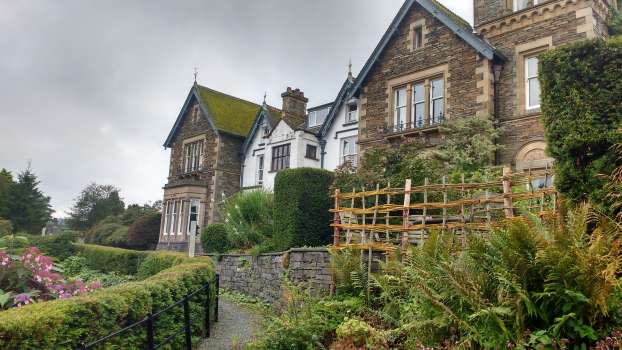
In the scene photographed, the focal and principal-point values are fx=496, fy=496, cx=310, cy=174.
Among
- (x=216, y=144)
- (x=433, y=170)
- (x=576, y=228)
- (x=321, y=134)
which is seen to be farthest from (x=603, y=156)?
(x=216, y=144)

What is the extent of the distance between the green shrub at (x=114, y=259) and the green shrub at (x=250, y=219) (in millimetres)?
5226

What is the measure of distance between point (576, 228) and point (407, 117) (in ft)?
45.6

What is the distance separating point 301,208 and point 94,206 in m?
47.2

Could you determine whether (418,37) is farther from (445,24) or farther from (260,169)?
(260,169)

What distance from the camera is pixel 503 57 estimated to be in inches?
673

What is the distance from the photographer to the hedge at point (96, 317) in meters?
5.55

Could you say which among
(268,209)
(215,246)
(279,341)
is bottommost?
(279,341)

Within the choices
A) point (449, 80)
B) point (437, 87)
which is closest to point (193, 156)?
point (437, 87)

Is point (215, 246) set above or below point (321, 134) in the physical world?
below

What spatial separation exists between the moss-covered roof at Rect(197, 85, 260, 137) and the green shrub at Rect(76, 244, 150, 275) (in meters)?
10.7

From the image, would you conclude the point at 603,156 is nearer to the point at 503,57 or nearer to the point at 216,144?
the point at 503,57

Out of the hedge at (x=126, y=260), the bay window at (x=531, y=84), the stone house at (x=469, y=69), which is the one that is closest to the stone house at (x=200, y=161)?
the hedge at (x=126, y=260)

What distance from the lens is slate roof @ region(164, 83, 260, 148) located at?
32.2 metres

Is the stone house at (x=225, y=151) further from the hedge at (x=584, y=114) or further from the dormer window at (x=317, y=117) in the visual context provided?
the hedge at (x=584, y=114)
